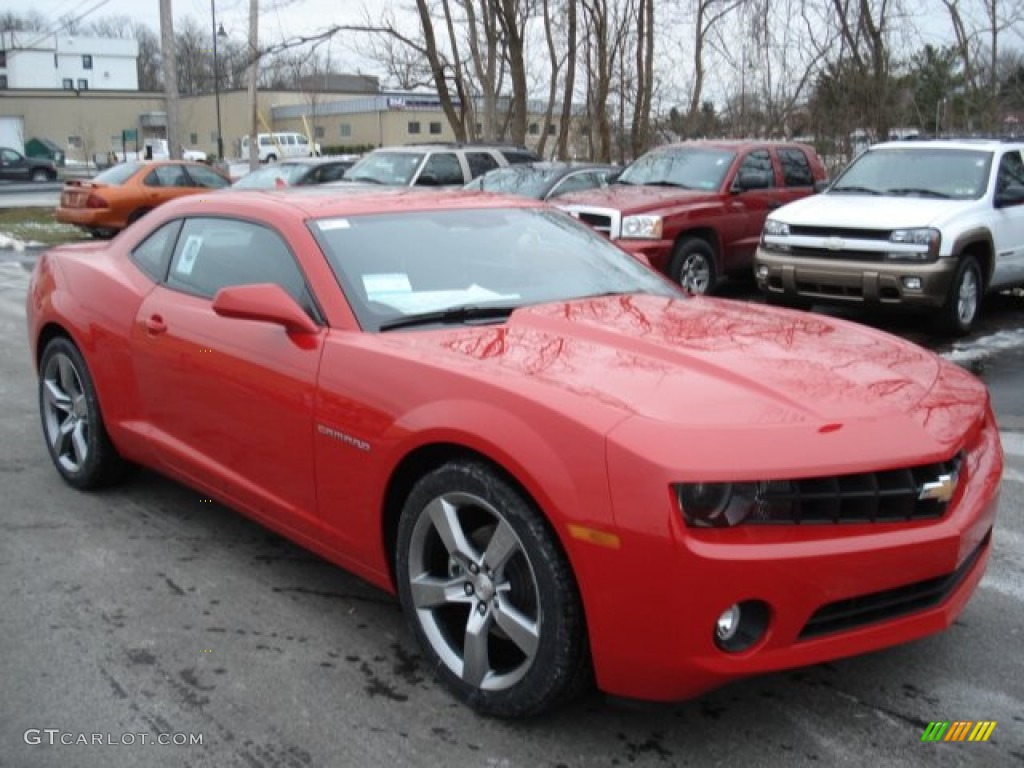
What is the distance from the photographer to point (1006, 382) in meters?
7.63

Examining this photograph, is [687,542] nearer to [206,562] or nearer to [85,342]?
[206,562]

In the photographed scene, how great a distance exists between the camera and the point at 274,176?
61.6 feet

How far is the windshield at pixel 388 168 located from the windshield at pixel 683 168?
3.81m

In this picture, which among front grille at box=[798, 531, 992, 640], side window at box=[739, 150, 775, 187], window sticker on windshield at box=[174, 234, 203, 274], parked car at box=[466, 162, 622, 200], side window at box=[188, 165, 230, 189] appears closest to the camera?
front grille at box=[798, 531, 992, 640]

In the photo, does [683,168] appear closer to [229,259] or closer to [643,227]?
[643,227]

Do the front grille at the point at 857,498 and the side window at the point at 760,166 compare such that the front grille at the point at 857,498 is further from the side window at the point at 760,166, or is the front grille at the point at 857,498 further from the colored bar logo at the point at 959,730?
the side window at the point at 760,166

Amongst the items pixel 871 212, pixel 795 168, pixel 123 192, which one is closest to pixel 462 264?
pixel 871 212

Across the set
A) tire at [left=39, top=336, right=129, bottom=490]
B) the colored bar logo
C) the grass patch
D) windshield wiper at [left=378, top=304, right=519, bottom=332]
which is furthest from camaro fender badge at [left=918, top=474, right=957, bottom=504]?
the grass patch

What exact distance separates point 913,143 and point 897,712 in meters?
8.58

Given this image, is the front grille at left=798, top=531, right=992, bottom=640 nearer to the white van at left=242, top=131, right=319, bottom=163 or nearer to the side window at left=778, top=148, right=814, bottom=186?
the side window at left=778, top=148, right=814, bottom=186

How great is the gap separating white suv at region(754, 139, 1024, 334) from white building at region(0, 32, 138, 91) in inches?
4030

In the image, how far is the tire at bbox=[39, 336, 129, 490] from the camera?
492cm

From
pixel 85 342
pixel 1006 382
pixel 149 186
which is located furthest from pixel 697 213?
pixel 149 186

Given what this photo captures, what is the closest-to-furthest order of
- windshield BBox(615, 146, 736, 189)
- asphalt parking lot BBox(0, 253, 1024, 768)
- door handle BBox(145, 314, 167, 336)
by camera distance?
asphalt parking lot BBox(0, 253, 1024, 768) → door handle BBox(145, 314, 167, 336) → windshield BBox(615, 146, 736, 189)
